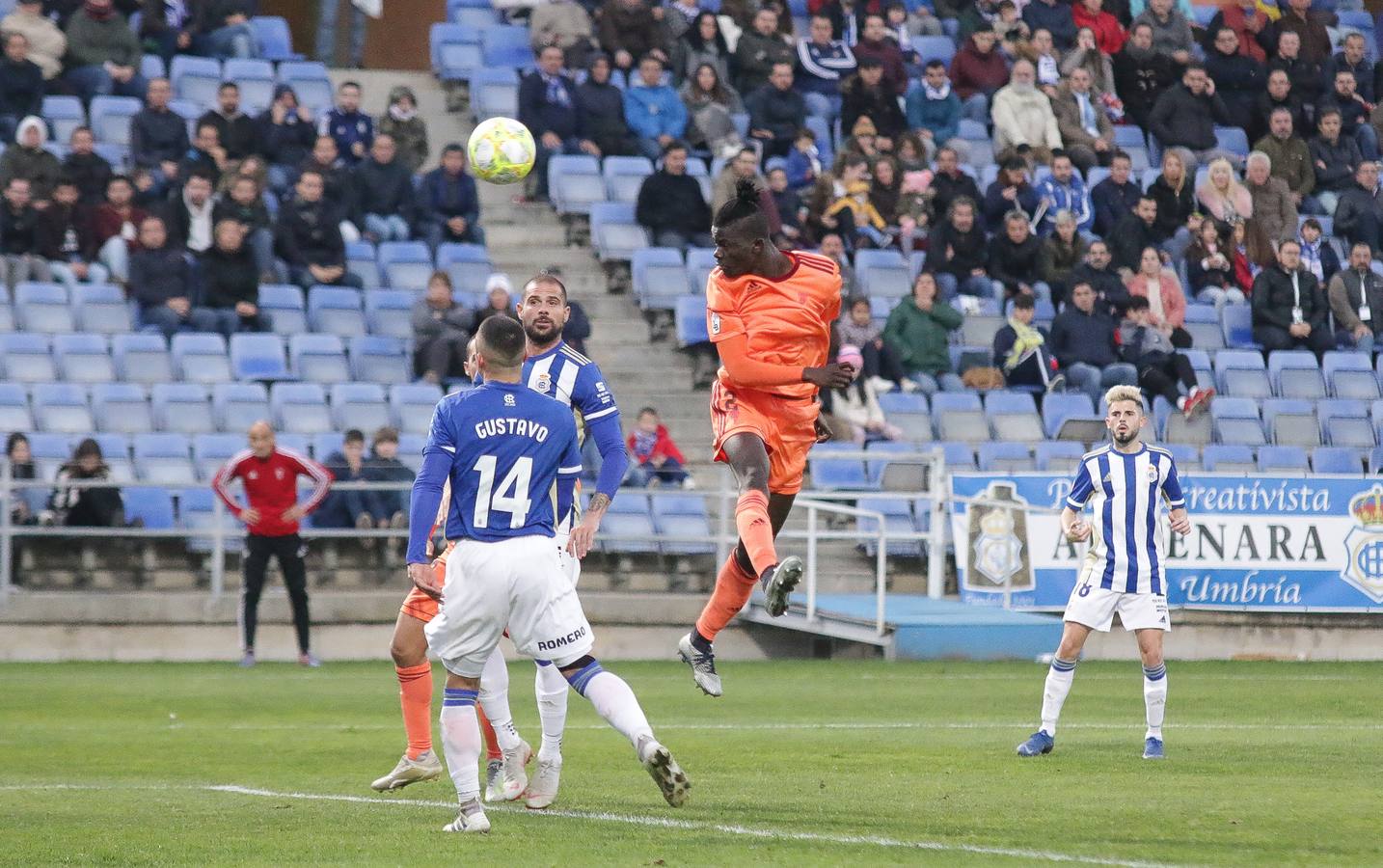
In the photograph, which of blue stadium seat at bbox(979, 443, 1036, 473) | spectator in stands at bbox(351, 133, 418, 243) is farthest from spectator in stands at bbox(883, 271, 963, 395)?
spectator in stands at bbox(351, 133, 418, 243)

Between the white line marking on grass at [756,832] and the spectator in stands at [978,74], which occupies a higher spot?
the spectator in stands at [978,74]

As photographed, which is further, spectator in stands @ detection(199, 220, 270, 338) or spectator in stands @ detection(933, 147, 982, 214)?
spectator in stands @ detection(933, 147, 982, 214)

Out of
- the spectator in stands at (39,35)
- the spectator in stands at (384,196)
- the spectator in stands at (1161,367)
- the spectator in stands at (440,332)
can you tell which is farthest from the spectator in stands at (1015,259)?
the spectator in stands at (39,35)

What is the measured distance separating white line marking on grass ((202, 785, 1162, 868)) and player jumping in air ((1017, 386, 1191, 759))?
132 inches

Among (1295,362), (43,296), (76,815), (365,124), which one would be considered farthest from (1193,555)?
(76,815)

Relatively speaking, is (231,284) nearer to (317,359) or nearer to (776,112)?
(317,359)

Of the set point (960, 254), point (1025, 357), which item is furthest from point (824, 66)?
point (1025, 357)

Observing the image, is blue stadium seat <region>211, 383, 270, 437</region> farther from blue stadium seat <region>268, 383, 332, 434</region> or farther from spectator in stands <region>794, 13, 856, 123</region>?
spectator in stands <region>794, 13, 856, 123</region>

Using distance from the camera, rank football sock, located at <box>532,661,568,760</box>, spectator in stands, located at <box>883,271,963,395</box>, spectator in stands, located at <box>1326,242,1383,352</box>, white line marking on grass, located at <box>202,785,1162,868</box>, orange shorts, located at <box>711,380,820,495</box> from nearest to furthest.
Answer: white line marking on grass, located at <box>202,785,1162,868</box>
football sock, located at <box>532,661,568,760</box>
orange shorts, located at <box>711,380,820,495</box>
spectator in stands, located at <box>883,271,963,395</box>
spectator in stands, located at <box>1326,242,1383,352</box>

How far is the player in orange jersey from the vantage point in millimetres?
9039

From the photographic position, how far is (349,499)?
1730 centimetres

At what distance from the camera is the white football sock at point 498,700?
27.3 ft

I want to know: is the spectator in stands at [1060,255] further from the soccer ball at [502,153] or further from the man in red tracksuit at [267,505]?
the soccer ball at [502,153]

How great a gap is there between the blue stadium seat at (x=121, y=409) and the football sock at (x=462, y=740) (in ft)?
35.9
